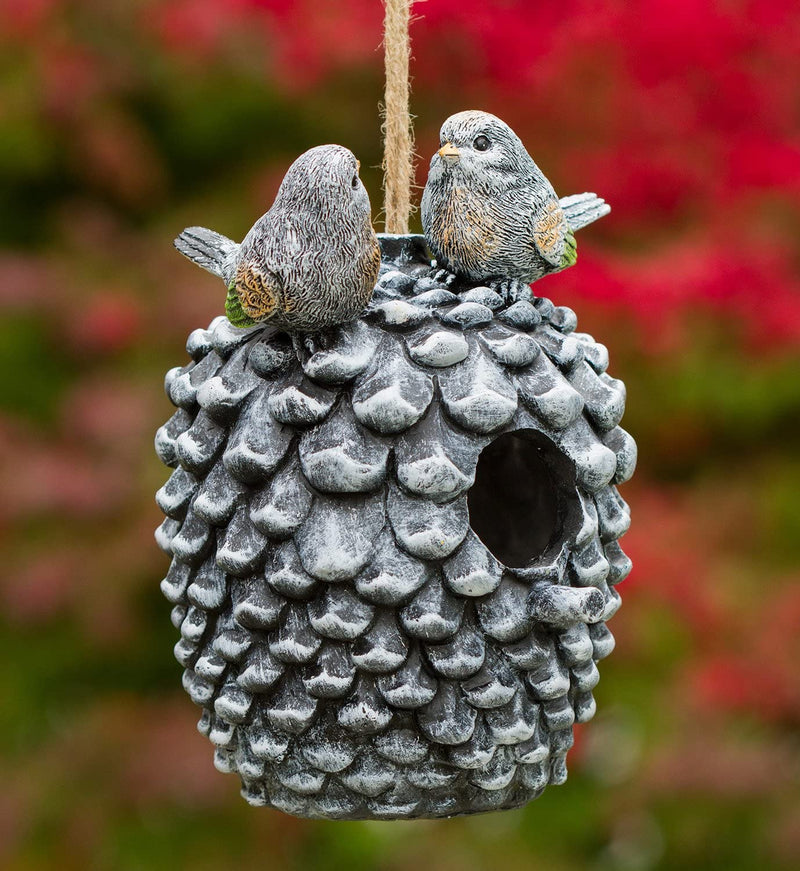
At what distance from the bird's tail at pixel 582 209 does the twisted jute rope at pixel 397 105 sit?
0.49ft

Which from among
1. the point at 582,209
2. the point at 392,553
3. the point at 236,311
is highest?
the point at 582,209

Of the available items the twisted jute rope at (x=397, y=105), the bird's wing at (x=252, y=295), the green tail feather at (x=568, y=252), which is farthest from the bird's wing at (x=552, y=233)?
the bird's wing at (x=252, y=295)

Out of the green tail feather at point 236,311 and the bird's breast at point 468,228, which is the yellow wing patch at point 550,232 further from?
the green tail feather at point 236,311

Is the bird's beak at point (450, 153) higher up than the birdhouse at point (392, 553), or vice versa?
the bird's beak at point (450, 153)

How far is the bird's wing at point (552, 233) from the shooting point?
3.09 feet

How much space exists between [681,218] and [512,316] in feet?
3.25

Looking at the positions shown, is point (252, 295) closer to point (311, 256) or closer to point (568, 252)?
point (311, 256)

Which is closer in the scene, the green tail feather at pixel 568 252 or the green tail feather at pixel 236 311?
the green tail feather at pixel 236 311

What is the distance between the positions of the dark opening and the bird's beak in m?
0.23

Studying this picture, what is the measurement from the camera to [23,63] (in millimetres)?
1779

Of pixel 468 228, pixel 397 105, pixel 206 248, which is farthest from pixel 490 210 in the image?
pixel 206 248

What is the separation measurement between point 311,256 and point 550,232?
0.22 meters

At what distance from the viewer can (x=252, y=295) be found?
33.2 inches

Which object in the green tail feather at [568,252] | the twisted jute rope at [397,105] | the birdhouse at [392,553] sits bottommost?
the birdhouse at [392,553]
